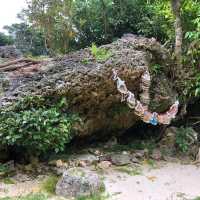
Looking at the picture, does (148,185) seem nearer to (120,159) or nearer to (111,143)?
(120,159)

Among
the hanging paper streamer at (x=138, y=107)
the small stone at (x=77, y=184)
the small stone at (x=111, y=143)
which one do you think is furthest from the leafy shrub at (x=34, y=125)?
the small stone at (x=111, y=143)

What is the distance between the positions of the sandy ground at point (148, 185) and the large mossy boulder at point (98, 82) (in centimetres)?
129

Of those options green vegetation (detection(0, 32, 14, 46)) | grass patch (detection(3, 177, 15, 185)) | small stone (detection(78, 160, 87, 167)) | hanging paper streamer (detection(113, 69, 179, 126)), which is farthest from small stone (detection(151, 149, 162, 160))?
green vegetation (detection(0, 32, 14, 46))

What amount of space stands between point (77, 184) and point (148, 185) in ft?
4.99

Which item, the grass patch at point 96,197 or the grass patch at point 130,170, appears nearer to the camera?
the grass patch at point 96,197

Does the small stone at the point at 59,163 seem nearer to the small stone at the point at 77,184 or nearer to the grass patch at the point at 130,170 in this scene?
the small stone at the point at 77,184

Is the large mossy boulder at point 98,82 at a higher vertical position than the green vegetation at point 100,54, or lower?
lower

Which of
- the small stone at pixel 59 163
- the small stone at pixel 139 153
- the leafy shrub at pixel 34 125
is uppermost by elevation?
the leafy shrub at pixel 34 125

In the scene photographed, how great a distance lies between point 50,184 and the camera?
7586 millimetres

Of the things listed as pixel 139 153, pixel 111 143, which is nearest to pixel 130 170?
pixel 139 153

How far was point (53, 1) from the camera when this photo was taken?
1186 centimetres

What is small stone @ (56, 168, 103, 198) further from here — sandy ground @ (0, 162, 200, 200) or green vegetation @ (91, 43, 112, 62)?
green vegetation @ (91, 43, 112, 62)

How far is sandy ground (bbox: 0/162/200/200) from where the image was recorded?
730cm

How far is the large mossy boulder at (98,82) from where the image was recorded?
8219 millimetres
